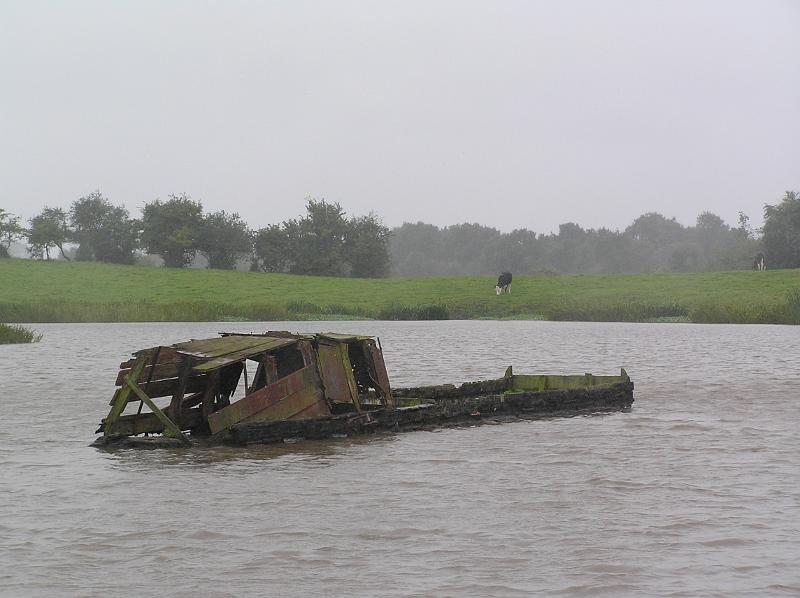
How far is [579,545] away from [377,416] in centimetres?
803

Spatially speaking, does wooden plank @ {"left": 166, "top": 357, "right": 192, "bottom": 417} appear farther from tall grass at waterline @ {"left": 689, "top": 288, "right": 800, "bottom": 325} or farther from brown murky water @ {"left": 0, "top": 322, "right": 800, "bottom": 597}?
tall grass at waterline @ {"left": 689, "top": 288, "right": 800, "bottom": 325}

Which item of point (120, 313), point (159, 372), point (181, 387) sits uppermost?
point (120, 313)

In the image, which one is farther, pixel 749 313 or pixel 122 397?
pixel 749 313

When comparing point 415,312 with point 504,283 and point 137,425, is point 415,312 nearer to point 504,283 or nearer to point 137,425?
point 504,283

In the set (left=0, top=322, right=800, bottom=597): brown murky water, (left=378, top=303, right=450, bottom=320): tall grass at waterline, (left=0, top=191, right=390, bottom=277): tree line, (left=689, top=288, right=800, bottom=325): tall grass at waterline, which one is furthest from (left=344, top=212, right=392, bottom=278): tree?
(left=0, top=322, right=800, bottom=597): brown murky water

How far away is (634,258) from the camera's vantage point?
579 feet

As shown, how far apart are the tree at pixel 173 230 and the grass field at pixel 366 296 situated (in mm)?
9190

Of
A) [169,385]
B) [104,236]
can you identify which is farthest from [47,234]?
[169,385]

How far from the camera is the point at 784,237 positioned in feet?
304

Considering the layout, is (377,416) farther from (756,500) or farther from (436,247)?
(436,247)

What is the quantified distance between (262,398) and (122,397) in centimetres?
246

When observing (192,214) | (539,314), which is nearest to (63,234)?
(192,214)

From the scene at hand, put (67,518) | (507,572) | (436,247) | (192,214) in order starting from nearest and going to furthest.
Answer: (507,572)
(67,518)
(192,214)
(436,247)

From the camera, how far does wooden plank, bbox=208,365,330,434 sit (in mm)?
16531
